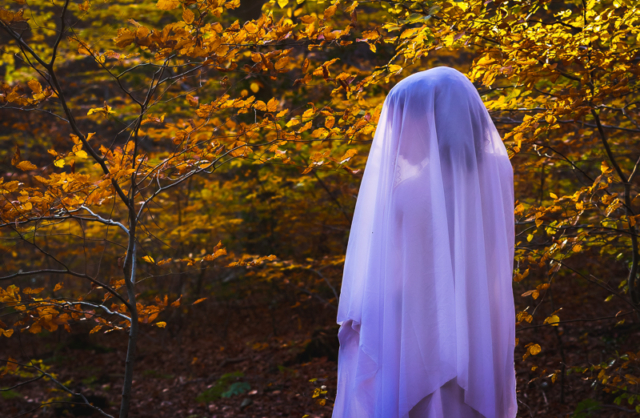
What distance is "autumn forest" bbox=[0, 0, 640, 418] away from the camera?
2.19m

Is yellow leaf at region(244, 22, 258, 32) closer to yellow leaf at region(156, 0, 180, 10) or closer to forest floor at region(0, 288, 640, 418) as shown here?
yellow leaf at region(156, 0, 180, 10)

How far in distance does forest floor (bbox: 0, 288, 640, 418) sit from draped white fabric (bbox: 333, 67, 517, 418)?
1.83 meters

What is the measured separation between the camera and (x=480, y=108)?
5.54 ft

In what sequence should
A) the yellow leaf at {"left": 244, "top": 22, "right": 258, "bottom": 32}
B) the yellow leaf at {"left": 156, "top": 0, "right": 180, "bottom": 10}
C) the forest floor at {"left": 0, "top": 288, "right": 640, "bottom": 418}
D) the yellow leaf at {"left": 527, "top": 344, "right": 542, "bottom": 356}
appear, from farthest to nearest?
the forest floor at {"left": 0, "top": 288, "right": 640, "bottom": 418} < the yellow leaf at {"left": 527, "top": 344, "right": 542, "bottom": 356} < the yellow leaf at {"left": 244, "top": 22, "right": 258, "bottom": 32} < the yellow leaf at {"left": 156, "top": 0, "right": 180, "bottom": 10}

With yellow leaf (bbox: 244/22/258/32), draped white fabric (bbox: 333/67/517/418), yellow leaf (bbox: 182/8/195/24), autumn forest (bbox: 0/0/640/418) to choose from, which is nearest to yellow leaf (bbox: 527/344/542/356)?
autumn forest (bbox: 0/0/640/418)

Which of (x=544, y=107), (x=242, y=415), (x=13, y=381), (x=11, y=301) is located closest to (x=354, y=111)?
(x=544, y=107)

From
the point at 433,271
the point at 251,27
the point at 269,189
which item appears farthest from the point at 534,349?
the point at 269,189

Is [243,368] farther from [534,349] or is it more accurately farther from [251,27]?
[251,27]

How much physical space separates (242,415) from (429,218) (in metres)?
4.39

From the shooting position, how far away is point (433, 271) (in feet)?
4.90

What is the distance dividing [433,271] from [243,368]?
575cm

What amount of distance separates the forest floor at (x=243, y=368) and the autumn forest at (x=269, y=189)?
4cm

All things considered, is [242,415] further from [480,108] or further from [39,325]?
[480,108]

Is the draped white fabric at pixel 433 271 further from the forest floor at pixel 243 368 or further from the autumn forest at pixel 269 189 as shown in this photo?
the forest floor at pixel 243 368
